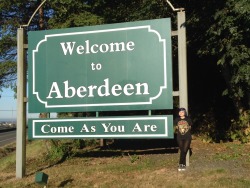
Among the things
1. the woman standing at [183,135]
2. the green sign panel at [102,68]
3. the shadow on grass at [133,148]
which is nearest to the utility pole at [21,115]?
the green sign panel at [102,68]

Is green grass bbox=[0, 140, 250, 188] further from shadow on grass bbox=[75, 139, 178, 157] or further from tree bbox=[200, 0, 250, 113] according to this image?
tree bbox=[200, 0, 250, 113]

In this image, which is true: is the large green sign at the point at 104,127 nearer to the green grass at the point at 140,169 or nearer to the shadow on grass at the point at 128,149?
the green grass at the point at 140,169

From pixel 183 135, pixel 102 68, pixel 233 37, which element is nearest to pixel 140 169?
pixel 183 135

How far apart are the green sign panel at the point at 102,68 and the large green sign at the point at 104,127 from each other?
11.6 inches

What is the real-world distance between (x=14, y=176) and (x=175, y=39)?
7.38 m

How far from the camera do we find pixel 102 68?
9469mm

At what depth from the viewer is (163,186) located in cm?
766

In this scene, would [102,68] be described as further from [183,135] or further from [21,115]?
[183,135]

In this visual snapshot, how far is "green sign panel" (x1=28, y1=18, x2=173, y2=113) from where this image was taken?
29.6ft

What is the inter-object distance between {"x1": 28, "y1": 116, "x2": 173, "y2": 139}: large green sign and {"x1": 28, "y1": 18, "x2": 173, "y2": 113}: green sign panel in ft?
0.97

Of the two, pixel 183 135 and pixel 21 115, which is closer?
pixel 183 135

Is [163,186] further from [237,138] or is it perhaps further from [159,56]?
[237,138]

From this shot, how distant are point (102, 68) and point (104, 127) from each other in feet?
4.80

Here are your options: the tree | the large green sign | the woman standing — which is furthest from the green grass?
the tree
